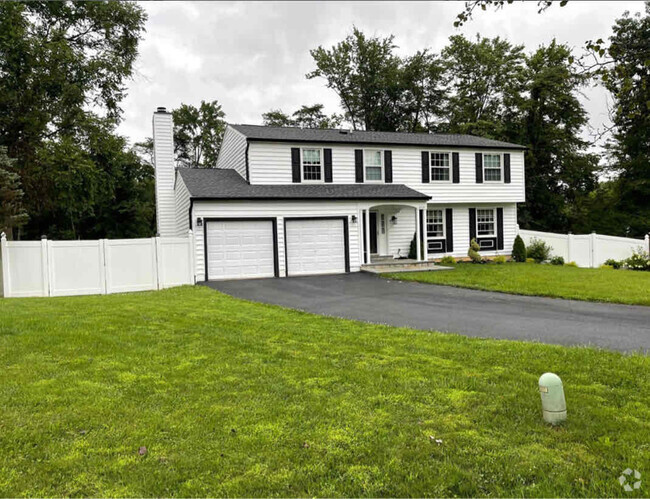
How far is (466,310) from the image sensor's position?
9.27m

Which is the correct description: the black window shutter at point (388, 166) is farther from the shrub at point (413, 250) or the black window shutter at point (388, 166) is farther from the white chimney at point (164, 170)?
the white chimney at point (164, 170)

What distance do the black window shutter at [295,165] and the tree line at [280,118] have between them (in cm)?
880

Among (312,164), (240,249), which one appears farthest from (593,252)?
(240,249)

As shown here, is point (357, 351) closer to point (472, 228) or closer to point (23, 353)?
point (23, 353)

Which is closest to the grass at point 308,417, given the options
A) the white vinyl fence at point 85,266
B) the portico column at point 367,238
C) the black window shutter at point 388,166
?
the white vinyl fence at point 85,266

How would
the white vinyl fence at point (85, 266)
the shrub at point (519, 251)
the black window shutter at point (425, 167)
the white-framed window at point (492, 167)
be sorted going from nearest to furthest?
the white vinyl fence at point (85, 266) < the black window shutter at point (425, 167) < the shrub at point (519, 251) < the white-framed window at point (492, 167)

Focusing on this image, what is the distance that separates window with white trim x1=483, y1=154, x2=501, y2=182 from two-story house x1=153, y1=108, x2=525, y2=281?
0.05m

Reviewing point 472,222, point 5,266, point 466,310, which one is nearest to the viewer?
point 466,310

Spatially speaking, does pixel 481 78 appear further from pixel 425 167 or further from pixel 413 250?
pixel 413 250

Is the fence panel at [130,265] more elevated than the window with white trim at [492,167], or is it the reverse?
the window with white trim at [492,167]

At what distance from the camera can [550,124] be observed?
30.2 meters

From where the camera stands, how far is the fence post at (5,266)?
472 inches

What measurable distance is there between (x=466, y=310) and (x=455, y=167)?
12.9m

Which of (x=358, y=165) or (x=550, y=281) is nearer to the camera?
(x=550, y=281)
